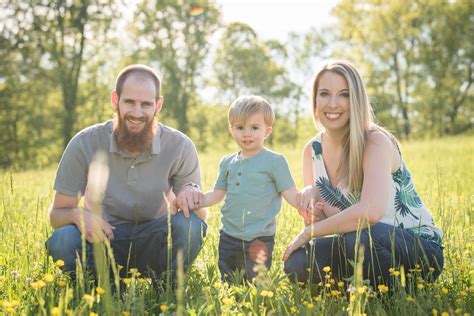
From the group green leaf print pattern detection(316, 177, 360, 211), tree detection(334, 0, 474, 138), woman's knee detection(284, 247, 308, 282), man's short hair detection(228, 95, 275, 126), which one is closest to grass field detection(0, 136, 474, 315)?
woman's knee detection(284, 247, 308, 282)

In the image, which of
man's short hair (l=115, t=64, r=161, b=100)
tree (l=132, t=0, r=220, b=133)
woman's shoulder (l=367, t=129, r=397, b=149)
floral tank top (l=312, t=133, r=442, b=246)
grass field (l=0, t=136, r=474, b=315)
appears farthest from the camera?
tree (l=132, t=0, r=220, b=133)

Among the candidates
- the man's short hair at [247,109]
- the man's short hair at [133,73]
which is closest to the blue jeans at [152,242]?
the man's short hair at [247,109]

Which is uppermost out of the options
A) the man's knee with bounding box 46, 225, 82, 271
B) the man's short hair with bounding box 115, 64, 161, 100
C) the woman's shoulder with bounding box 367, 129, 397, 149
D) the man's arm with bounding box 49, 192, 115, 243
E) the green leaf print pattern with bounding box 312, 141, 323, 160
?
the man's short hair with bounding box 115, 64, 161, 100

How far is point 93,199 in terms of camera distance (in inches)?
149

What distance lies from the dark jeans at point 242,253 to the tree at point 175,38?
91.4ft

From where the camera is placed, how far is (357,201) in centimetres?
357

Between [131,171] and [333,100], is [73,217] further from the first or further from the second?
[333,100]

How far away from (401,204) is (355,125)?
0.67 m

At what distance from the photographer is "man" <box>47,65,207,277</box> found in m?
3.75

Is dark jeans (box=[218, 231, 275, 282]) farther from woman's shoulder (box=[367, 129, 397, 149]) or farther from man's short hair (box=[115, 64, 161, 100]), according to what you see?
man's short hair (box=[115, 64, 161, 100])

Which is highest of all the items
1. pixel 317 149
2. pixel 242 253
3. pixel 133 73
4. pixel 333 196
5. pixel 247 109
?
pixel 133 73

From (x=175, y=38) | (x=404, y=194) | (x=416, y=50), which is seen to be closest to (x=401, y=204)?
(x=404, y=194)

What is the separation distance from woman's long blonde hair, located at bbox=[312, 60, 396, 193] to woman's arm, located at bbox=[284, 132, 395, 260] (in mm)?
74

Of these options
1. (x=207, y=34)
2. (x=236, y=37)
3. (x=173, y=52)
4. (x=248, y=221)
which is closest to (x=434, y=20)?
(x=236, y=37)
